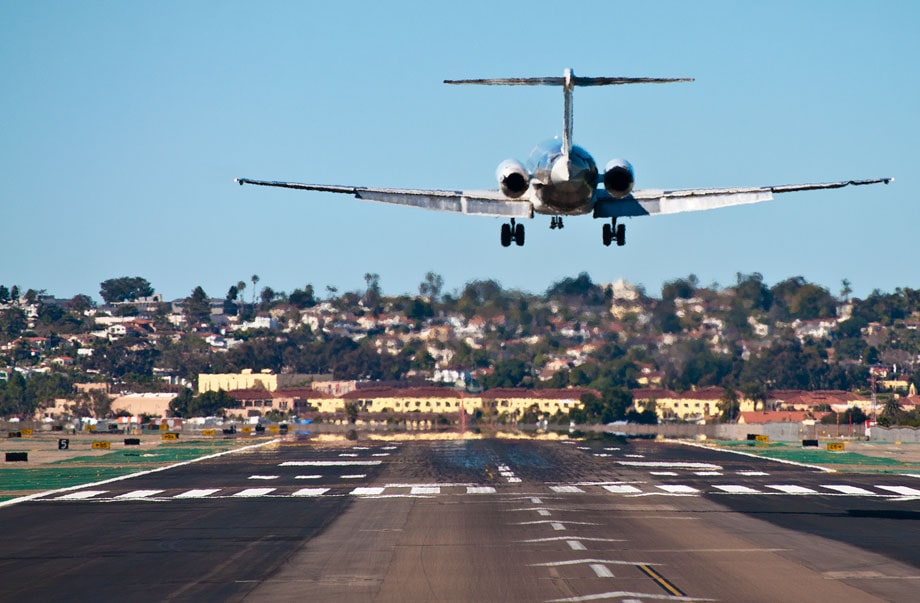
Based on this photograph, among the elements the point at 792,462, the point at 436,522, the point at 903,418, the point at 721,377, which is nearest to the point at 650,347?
the point at 721,377

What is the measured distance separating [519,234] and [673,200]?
7.34 metres

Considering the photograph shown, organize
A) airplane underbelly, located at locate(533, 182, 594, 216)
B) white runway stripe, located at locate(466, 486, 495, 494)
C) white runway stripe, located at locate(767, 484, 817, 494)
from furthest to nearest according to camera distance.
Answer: white runway stripe, located at locate(767, 484, 817, 494), white runway stripe, located at locate(466, 486, 495, 494), airplane underbelly, located at locate(533, 182, 594, 216)

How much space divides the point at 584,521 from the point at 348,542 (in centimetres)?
1036

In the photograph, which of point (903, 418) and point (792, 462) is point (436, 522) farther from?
point (903, 418)

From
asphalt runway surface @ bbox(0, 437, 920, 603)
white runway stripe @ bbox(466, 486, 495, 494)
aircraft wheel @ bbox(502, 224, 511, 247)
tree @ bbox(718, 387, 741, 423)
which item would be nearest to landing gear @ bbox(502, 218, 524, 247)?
aircraft wheel @ bbox(502, 224, 511, 247)

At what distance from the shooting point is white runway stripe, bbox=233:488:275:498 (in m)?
63.5

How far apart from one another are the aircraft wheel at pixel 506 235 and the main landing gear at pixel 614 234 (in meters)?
3.99

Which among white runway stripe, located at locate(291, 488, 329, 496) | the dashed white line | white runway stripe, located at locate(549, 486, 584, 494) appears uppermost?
the dashed white line

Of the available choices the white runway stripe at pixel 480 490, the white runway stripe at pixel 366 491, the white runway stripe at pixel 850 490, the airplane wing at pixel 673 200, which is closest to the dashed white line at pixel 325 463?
the white runway stripe at pixel 366 491

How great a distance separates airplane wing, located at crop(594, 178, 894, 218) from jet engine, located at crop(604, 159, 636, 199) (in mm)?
3194

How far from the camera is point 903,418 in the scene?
16075 cm

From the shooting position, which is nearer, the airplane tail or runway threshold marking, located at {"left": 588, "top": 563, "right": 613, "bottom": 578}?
runway threshold marking, located at {"left": 588, "top": 563, "right": 613, "bottom": 578}

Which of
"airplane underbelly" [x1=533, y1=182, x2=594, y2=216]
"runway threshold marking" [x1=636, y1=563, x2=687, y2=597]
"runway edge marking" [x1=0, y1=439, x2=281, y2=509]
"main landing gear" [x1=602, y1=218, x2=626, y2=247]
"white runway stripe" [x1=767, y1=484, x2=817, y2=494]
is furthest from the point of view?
"white runway stripe" [x1=767, y1=484, x2=817, y2=494]

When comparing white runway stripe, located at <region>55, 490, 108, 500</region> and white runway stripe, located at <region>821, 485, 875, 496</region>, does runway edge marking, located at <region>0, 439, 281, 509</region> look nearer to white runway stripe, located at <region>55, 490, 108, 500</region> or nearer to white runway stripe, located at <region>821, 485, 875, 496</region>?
white runway stripe, located at <region>55, 490, 108, 500</region>
